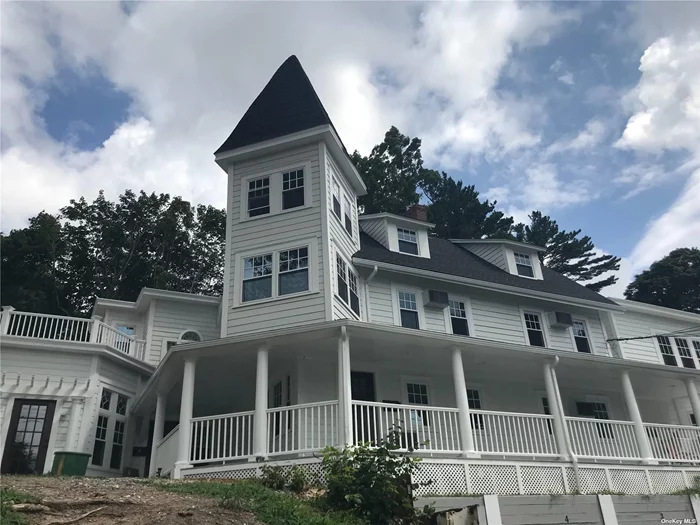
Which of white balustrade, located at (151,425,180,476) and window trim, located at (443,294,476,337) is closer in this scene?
white balustrade, located at (151,425,180,476)

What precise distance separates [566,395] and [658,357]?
573 cm

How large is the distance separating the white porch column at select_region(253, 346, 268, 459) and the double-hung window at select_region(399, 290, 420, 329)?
5690mm

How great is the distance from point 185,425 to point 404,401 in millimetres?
5776

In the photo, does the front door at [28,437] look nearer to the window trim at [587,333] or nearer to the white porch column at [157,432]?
the white porch column at [157,432]

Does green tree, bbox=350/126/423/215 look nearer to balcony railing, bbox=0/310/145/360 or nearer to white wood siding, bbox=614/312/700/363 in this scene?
white wood siding, bbox=614/312/700/363

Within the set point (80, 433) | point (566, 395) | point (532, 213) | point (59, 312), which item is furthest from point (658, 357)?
point (59, 312)

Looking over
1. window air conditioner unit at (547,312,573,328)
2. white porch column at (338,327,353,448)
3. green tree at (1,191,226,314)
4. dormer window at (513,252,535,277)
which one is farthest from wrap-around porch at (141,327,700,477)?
green tree at (1,191,226,314)

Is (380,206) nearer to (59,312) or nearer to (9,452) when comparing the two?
(59,312)

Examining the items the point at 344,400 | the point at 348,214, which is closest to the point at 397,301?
the point at 348,214

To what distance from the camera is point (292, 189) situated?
15930mm

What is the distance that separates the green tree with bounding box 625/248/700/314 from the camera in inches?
1673

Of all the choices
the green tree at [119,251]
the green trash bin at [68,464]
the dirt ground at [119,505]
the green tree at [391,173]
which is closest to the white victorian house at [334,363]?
the green trash bin at [68,464]

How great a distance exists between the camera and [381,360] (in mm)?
14719

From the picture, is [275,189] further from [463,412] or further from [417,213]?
[463,412]
